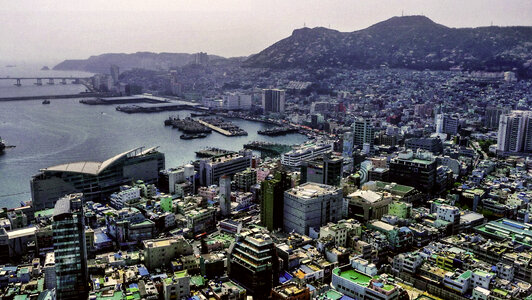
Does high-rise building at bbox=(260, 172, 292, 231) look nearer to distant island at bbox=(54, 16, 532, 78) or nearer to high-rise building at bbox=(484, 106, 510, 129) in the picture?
high-rise building at bbox=(484, 106, 510, 129)

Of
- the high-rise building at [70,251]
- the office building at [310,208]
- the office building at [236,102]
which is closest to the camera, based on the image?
the high-rise building at [70,251]

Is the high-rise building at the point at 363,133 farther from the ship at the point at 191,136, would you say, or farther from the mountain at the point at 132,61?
the mountain at the point at 132,61

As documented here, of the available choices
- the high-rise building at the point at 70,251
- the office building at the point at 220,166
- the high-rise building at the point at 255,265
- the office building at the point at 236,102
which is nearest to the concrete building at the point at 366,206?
the high-rise building at the point at 255,265

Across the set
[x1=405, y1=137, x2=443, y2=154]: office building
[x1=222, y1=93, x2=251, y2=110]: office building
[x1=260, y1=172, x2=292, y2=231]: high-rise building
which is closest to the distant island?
[x1=222, y1=93, x2=251, y2=110]: office building

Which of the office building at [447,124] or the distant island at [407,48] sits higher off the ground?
the distant island at [407,48]

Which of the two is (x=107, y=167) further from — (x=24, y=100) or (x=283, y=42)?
(x=283, y=42)

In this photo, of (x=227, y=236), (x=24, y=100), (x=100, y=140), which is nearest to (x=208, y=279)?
(x=227, y=236)
